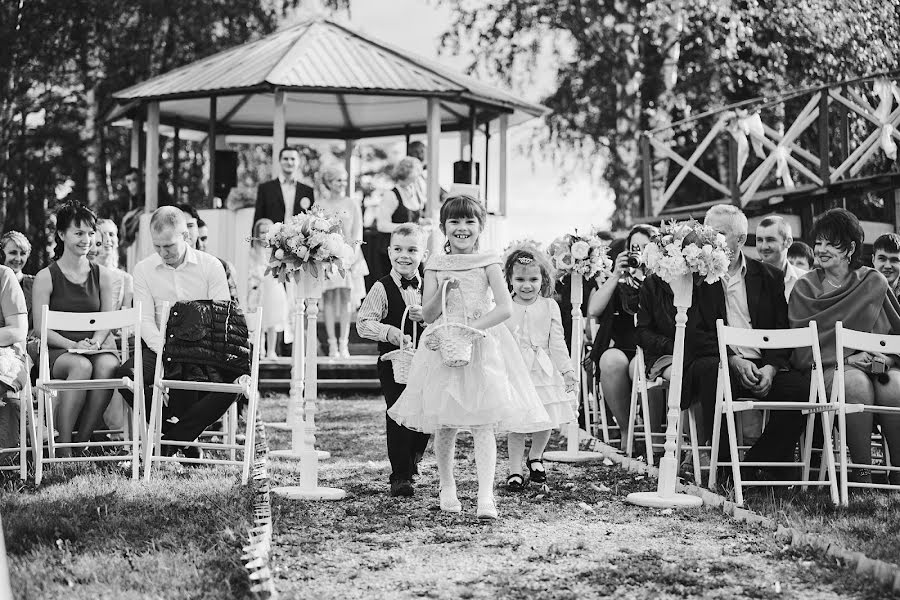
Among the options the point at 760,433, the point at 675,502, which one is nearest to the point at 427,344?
the point at 675,502

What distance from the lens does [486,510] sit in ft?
20.8

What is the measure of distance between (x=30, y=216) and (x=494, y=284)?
20.7 meters

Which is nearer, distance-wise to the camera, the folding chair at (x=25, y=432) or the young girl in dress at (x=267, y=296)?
the folding chair at (x=25, y=432)

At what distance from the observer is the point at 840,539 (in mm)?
5691

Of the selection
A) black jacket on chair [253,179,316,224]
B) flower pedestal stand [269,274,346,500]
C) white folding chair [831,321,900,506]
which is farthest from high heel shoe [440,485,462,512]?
black jacket on chair [253,179,316,224]

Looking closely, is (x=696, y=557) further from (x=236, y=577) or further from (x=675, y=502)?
(x=236, y=577)

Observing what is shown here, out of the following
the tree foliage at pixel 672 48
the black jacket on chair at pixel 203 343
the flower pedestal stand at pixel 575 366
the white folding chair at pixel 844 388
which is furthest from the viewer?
the tree foliage at pixel 672 48

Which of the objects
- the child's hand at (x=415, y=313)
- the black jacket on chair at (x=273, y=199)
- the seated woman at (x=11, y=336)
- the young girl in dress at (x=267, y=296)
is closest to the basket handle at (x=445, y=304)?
the child's hand at (x=415, y=313)

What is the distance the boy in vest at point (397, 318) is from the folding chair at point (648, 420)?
1.59 meters

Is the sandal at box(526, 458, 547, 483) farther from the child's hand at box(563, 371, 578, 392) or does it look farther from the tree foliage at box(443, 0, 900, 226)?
the tree foliage at box(443, 0, 900, 226)

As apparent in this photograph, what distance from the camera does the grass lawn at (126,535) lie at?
16.0 feet

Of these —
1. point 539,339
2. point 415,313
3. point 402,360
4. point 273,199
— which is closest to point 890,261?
point 539,339

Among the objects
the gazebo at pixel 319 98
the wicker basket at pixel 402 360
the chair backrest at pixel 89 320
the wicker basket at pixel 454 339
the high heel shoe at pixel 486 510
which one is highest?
the gazebo at pixel 319 98

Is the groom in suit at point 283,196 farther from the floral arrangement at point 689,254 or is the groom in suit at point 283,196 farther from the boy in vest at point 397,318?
the floral arrangement at point 689,254
